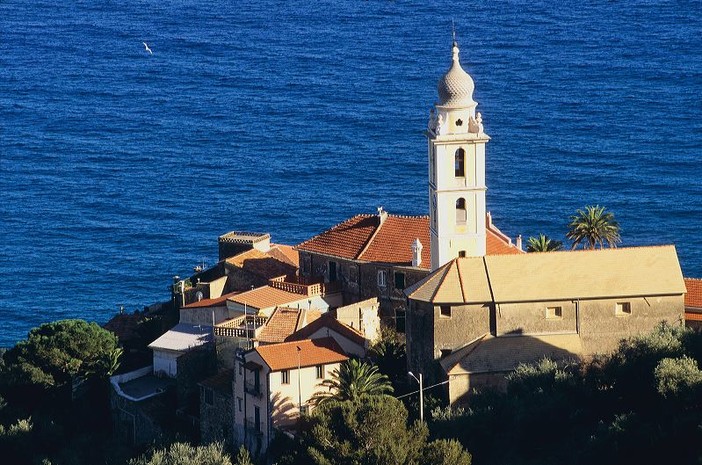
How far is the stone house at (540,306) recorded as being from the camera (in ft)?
304

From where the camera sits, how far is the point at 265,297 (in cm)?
10450

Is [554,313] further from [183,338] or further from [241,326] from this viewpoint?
[183,338]

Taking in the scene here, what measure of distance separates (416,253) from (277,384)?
461 inches

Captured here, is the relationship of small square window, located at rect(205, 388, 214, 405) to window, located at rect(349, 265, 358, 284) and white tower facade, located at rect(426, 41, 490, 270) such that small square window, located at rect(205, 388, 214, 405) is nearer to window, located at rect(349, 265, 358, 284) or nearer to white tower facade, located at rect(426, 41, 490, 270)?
window, located at rect(349, 265, 358, 284)

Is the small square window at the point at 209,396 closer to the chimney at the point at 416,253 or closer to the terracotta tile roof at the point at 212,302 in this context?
the terracotta tile roof at the point at 212,302

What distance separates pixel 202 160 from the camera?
642 feet

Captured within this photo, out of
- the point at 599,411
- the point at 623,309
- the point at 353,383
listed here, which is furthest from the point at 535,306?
the point at 599,411

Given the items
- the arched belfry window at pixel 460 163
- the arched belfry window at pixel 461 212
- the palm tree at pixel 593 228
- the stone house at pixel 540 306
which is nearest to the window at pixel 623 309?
the stone house at pixel 540 306

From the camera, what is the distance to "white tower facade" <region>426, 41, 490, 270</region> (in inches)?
3792

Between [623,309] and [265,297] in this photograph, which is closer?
[623,309]

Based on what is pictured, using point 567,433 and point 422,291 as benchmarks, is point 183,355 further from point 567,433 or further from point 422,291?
point 567,433

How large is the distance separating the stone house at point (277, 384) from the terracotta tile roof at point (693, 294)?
16.7m

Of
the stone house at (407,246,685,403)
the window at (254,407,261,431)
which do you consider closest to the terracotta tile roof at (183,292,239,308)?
the window at (254,407,261,431)

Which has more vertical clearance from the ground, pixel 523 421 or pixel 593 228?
pixel 593 228
